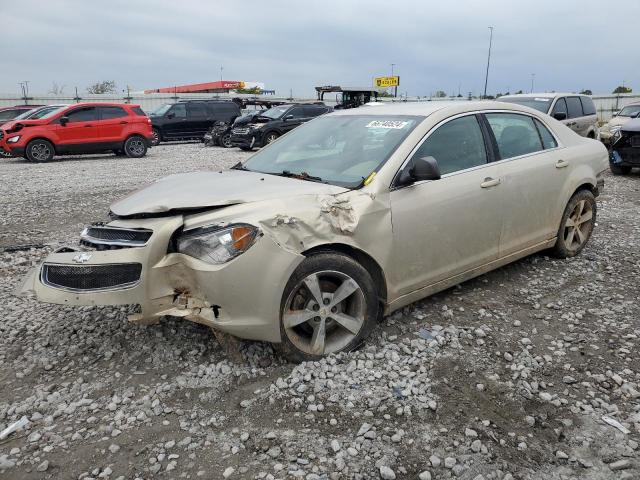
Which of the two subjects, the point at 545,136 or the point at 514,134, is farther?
the point at 545,136

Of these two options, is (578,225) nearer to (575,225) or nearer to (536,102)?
(575,225)

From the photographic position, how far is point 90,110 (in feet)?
49.5

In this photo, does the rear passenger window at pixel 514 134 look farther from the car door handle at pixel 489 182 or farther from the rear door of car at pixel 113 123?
the rear door of car at pixel 113 123

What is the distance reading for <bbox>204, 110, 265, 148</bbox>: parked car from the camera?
739 inches

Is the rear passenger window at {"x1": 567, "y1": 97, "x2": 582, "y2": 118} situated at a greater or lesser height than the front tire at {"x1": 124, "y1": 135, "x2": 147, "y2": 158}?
greater

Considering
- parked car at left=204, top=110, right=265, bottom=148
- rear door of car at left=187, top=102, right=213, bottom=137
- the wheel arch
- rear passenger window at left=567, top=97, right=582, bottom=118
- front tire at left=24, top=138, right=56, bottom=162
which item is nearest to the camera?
the wheel arch

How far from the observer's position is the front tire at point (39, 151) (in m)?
14.6

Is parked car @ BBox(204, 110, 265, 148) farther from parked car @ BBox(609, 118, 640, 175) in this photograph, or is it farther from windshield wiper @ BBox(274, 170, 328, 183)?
windshield wiper @ BBox(274, 170, 328, 183)

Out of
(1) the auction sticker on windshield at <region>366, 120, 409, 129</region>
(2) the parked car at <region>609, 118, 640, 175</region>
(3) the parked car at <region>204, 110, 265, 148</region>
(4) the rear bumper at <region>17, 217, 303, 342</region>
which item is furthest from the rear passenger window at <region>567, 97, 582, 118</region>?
(4) the rear bumper at <region>17, 217, 303, 342</region>

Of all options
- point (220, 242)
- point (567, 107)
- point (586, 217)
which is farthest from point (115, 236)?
point (567, 107)

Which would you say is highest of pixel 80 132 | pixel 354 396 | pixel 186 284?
pixel 80 132

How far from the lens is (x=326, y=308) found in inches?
126

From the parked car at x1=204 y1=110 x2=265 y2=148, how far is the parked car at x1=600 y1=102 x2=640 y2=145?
11.4 meters

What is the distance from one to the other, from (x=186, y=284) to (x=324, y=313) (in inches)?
34.5
